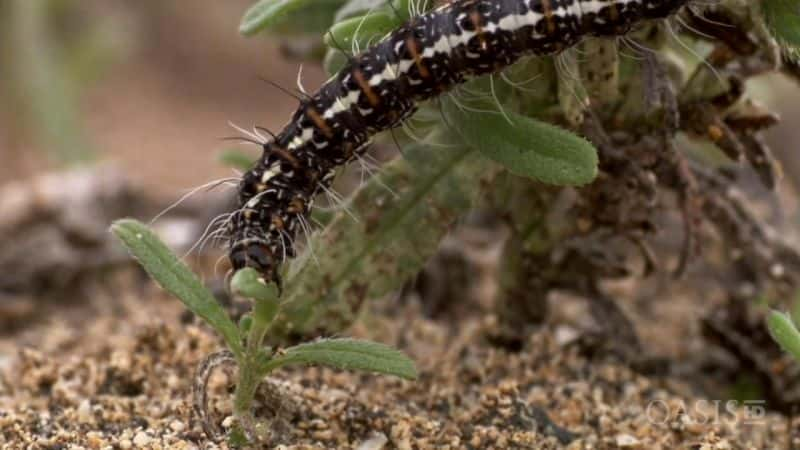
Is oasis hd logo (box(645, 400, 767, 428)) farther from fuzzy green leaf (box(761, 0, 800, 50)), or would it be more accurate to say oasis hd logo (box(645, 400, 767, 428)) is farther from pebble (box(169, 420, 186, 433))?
pebble (box(169, 420, 186, 433))

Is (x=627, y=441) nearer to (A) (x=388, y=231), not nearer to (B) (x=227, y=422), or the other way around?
(A) (x=388, y=231)

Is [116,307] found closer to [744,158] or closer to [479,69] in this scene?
[479,69]

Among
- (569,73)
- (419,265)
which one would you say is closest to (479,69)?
(569,73)

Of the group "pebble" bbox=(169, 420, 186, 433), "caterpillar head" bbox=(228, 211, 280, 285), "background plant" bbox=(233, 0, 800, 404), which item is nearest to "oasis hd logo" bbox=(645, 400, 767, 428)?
"background plant" bbox=(233, 0, 800, 404)

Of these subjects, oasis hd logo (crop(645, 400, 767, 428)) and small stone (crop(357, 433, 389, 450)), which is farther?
oasis hd logo (crop(645, 400, 767, 428))

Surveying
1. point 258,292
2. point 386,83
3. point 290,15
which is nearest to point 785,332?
point 386,83

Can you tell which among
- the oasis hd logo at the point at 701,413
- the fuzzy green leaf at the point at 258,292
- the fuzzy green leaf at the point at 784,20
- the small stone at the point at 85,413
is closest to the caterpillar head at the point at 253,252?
the fuzzy green leaf at the point at 258,292
